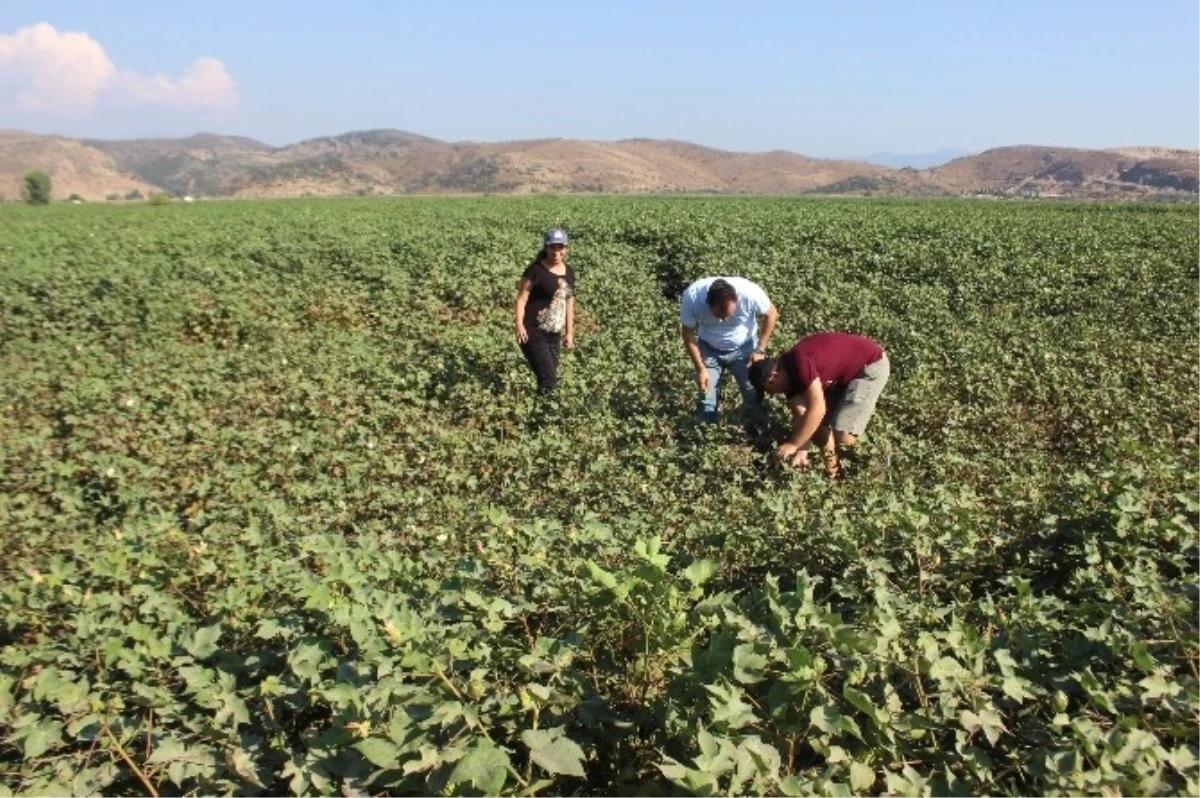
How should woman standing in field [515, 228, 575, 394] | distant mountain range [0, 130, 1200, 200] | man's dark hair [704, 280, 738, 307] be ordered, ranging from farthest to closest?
distant mountain range [0, 130, 1200, 200]
woman standing in field [515, 228, 575, 394]
man's dark hair [704, 280, 738, 307]

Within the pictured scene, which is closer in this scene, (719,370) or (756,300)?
(756,300)

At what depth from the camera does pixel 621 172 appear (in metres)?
153

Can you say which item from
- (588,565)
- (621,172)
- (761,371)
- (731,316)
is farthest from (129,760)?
(621,172)

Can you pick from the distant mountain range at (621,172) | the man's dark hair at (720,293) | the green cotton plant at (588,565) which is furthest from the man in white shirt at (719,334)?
the distant mountain range at (621,172)

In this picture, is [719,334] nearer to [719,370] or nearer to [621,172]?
[719,370]

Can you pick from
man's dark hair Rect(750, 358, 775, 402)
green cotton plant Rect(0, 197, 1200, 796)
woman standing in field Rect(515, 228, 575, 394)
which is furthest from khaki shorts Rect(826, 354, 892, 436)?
woman standing in field Rect(515, 228, 575, 394)

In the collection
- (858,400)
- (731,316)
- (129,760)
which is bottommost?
(129,760)

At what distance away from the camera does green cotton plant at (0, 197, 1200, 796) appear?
1.85 metres

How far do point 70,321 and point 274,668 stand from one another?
9314mm

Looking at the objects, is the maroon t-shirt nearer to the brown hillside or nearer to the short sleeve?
the short sleeve

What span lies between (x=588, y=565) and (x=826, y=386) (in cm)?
338

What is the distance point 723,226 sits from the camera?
1797cm

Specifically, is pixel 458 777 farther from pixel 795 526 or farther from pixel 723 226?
pixel 723 226

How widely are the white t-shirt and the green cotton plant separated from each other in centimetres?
56
